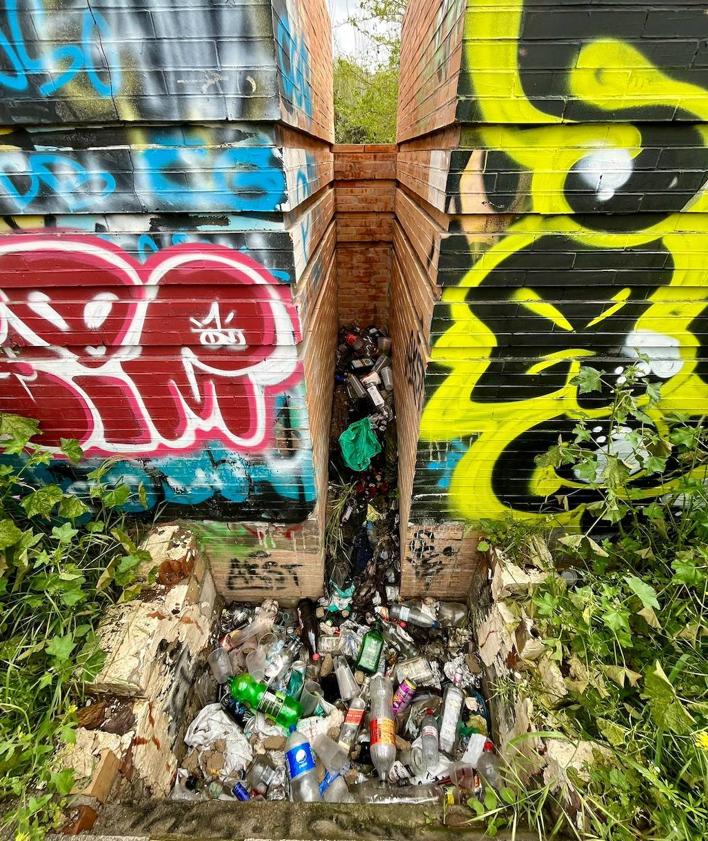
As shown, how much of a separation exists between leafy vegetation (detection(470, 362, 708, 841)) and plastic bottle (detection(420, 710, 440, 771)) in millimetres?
503

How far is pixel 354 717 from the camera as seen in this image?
9.63 ft

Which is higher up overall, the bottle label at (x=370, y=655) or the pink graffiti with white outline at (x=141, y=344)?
the pink graffiti with white outline at (x=141, y=344)

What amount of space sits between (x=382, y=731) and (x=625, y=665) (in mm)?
1588

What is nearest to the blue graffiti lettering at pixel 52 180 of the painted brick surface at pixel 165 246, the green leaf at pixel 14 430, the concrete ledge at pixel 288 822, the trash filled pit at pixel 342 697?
the painted brick surface at pixel 165 246

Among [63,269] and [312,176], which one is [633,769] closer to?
[63,269]

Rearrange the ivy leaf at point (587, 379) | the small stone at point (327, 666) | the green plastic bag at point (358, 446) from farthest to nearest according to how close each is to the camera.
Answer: the green plastic bag at point (358, 446)
the small stone at point (327, 666)
the ivy leaf at point (587, 379)

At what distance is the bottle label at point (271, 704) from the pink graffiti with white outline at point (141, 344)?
180 centimetres

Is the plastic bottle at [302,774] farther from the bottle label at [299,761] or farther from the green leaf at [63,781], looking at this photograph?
the green leaf at [63,781]

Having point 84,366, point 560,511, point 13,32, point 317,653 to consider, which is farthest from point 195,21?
point 317,653

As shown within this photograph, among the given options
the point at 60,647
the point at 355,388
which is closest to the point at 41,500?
the point at 60,647

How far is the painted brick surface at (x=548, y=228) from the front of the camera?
1.69 metres

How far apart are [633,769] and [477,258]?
2416 millimetres

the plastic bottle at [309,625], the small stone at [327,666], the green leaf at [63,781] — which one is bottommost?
the small stone at [327,666]

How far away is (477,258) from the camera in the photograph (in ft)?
7.01
